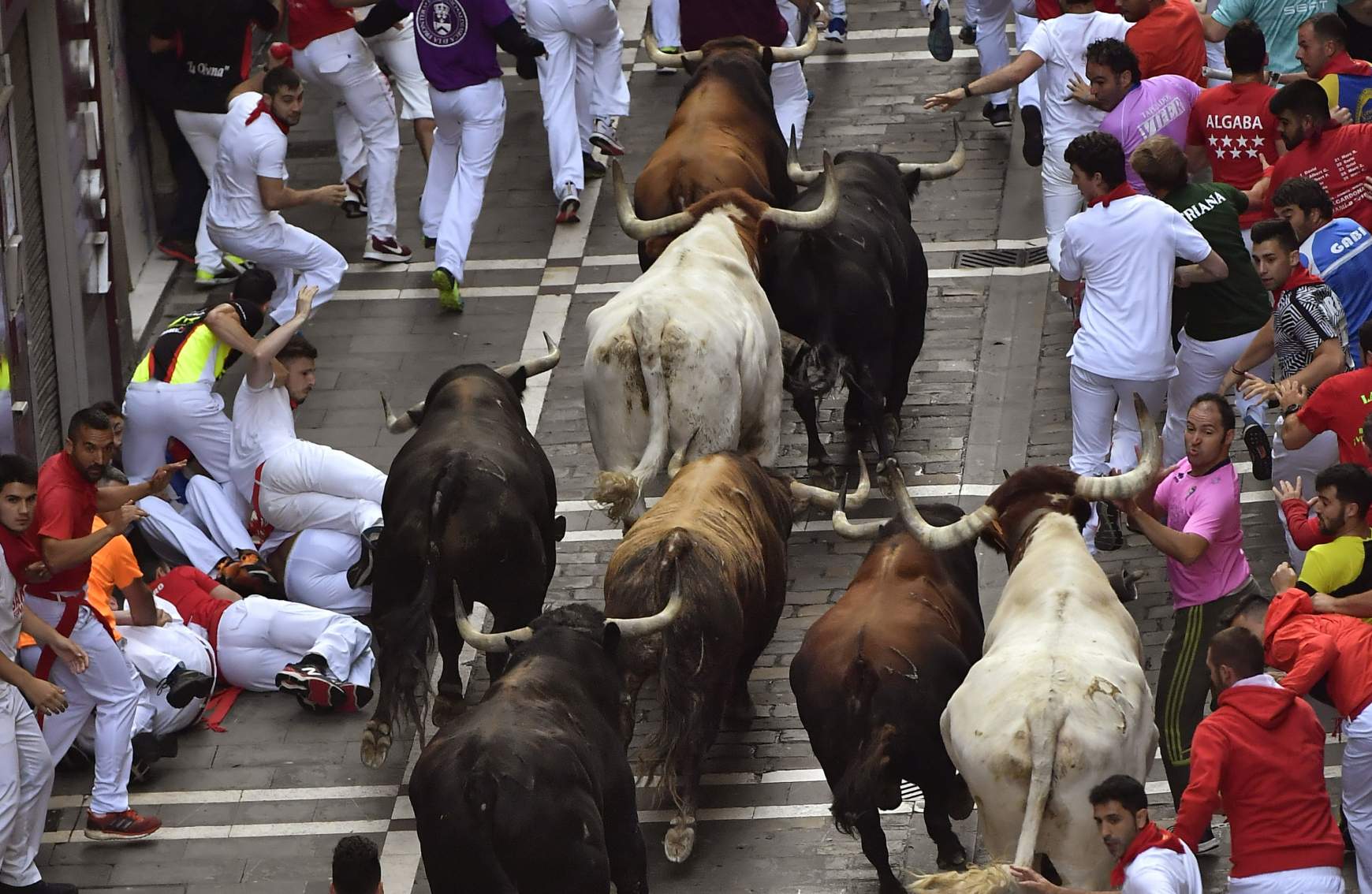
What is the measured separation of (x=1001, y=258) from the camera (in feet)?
52.2

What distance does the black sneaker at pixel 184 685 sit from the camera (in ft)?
37.9

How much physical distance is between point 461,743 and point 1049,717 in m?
2.32

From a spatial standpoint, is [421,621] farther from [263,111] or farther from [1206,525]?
[263,111]

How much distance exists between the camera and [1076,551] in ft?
31.6

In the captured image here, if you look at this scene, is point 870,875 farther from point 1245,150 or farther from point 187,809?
point 1245,150

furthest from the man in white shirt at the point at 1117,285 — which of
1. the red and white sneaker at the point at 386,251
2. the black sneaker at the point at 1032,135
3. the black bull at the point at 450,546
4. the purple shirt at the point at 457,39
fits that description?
the red and white sneaker at the point at 386,251

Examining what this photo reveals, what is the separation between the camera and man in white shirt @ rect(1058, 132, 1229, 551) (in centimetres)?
1135

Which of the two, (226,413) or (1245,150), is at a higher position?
(1245,150)

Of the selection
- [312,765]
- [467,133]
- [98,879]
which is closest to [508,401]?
[312,765]

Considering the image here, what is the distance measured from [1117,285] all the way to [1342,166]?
1.67m

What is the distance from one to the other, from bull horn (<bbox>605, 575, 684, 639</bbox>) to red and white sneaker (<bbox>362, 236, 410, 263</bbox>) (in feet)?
23.8

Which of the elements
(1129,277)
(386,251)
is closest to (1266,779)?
(1129,277)

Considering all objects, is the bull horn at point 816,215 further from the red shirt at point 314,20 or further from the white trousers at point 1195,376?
the red shirt at point 314,20

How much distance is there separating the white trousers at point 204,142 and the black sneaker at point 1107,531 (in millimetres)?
7231
